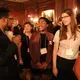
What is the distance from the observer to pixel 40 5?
10227mm

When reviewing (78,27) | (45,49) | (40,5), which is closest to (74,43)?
(78,27)

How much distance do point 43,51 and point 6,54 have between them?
1.45m

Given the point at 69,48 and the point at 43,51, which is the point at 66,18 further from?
the point at 43,51

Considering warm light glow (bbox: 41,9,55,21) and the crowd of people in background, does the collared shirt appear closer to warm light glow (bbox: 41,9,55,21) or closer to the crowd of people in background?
the crowd of people in background

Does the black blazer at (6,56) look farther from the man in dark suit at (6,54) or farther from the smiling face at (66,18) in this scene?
the smiling face at (66,18)

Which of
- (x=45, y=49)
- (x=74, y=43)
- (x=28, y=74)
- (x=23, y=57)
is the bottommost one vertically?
(x=28, y=74)

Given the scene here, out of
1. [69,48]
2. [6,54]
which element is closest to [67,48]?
[69,48]

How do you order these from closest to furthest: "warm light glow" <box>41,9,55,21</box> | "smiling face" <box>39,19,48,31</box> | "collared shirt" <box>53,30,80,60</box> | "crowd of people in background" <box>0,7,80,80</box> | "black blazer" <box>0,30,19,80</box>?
"black blazer" <box>0,30,19,80</box> → "crowd of people in background" <box>0,7,80,80</box> → "collared shirt" <box>53,30,80,60</box> → "smiling face" <box>39,19,48,31</box> → "warm light glow" <box>41,9,55,21</box>

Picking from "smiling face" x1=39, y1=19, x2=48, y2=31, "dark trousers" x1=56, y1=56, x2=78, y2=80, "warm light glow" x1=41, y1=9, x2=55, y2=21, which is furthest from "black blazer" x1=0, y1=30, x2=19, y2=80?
"warm light glow" x1=41, y1=9, x2=55, y2=21

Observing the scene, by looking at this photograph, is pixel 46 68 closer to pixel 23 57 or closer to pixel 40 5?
pixel 23 57

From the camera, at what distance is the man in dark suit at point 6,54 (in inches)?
85.3

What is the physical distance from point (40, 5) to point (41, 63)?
23.0 feet

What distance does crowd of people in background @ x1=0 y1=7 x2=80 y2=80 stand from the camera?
90.0 inches

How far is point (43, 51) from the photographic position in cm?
354
